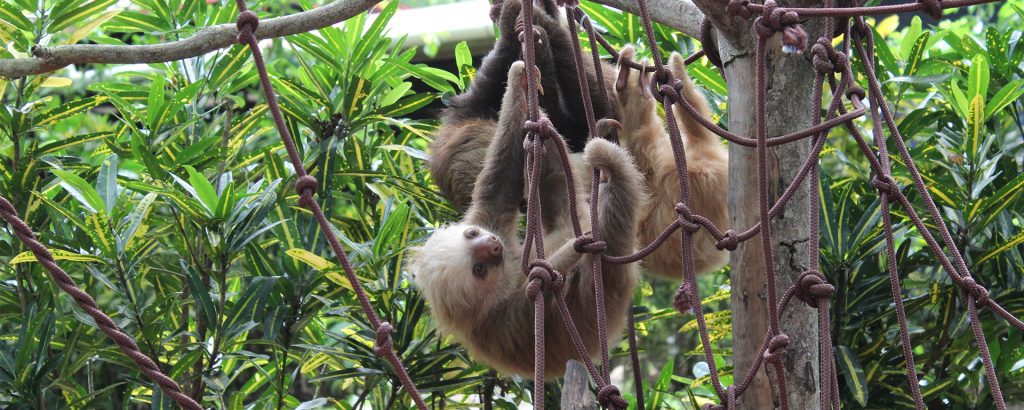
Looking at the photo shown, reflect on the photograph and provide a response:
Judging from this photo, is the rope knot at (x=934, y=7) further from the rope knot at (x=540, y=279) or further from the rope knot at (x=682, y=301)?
the rope knot at (x=540, y=279)

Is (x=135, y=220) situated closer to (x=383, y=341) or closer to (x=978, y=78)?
(x=383, y=341)

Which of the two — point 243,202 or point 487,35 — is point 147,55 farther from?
point 487,35

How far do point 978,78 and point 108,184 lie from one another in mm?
3034

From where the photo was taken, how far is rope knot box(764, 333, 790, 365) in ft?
Result: 6.88

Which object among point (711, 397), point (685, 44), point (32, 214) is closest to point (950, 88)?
point (685, 44)

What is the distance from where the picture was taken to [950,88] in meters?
3.64

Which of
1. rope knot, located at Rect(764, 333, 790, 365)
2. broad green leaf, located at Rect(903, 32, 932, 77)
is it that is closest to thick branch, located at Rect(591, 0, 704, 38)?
broad green leaf, located at Rect(903, 32, 932, 77)

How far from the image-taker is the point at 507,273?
351 centimetres

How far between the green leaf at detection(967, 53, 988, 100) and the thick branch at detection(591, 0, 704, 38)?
3.58ft

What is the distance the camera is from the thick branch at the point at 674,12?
3162 mm

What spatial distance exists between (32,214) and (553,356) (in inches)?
76.7

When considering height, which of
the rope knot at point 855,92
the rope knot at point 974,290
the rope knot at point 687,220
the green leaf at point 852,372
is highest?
the rope knot at point 855,92

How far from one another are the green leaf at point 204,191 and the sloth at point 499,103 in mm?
985

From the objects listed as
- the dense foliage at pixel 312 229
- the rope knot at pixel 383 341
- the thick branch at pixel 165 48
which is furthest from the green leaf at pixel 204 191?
the rope knot at pixel 383 341
